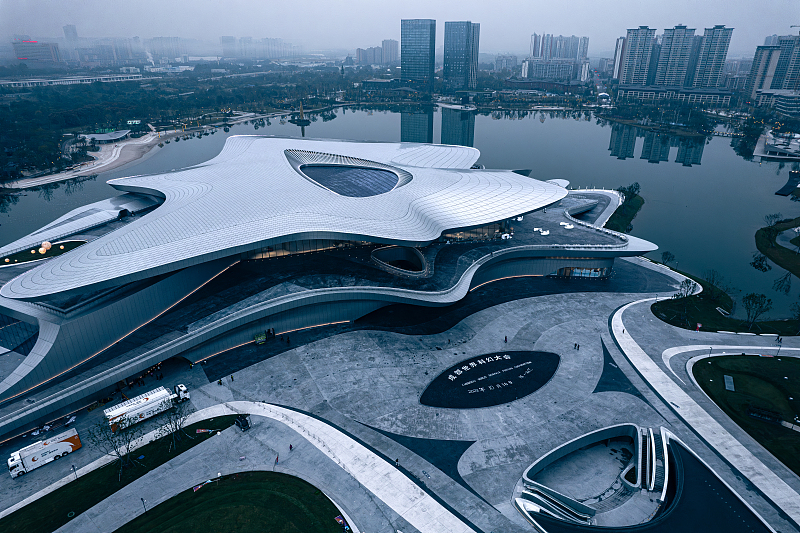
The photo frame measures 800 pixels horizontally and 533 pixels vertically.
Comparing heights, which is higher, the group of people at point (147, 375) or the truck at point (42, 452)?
the truck at point (42, 452)

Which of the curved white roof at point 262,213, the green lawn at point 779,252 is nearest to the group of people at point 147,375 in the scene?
the curved white roof at point 262,213

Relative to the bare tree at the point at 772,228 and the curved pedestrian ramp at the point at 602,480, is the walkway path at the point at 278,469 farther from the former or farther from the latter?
the bare tree at the point at 772,228

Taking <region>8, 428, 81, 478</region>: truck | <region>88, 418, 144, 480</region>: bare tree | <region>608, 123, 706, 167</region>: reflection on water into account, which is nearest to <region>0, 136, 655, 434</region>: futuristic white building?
<region>8, 428, 81, 478</region>: truck

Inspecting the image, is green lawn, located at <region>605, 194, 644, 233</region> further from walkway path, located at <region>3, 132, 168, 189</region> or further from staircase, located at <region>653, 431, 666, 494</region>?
walkway path, located at <region>3, 132, 168, 189</region>

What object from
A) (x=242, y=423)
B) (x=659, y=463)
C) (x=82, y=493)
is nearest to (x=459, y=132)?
(x=659, y=463)

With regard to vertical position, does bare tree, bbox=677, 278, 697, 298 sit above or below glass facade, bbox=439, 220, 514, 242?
below
